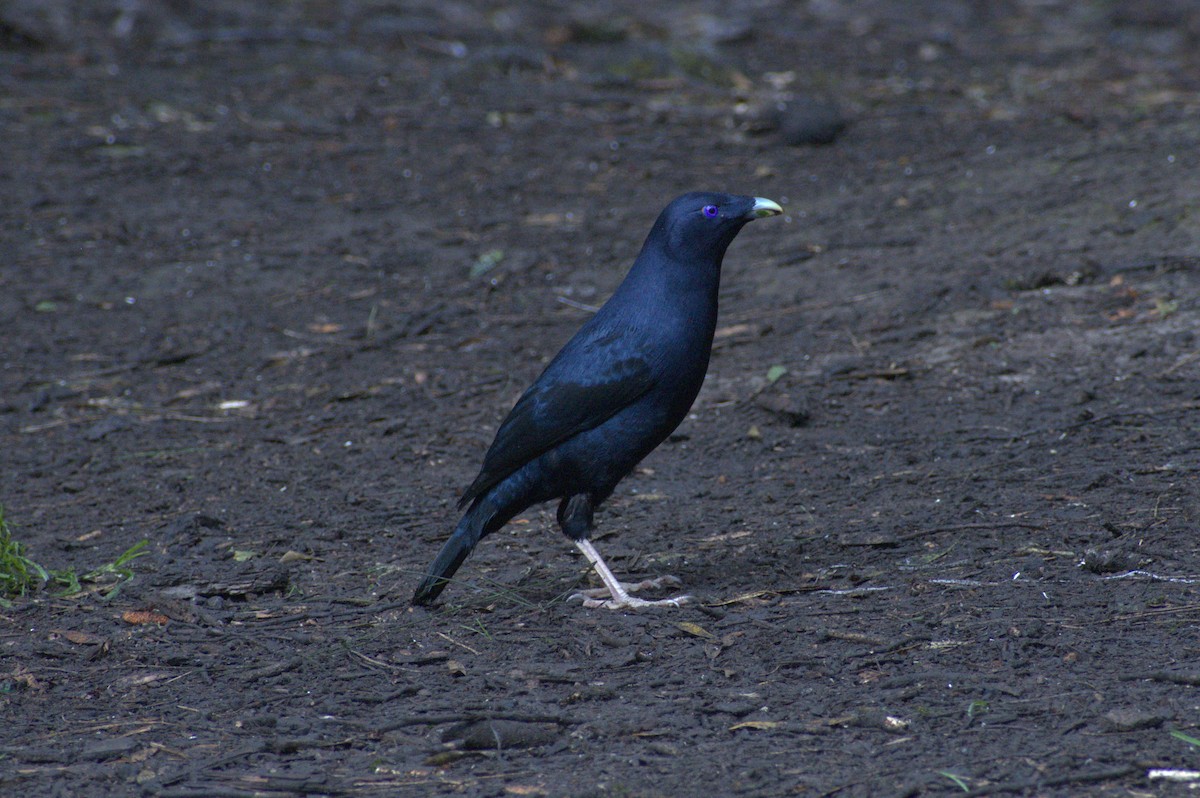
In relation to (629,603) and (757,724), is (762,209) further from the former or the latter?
(757,724)

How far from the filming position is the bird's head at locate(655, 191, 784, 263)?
15.6 ft

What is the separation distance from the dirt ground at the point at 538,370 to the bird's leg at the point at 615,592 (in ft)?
0.23

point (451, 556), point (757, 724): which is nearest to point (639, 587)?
point (451, 556)

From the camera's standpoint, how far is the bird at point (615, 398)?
4609 millimetres

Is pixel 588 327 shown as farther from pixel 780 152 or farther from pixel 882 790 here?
pixel 780 152

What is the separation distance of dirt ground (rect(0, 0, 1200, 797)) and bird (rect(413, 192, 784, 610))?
0.27 m

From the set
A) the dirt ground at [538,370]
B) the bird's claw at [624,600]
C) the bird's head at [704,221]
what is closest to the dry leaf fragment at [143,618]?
the dirt ground at [538,370]

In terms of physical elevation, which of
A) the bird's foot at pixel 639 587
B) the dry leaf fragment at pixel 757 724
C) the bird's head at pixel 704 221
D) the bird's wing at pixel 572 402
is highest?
the bird's head at pixel 704 221

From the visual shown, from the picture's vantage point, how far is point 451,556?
4.61 m

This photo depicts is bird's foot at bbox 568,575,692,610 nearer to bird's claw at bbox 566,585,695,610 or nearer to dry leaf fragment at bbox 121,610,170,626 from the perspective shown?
Result: bird's claw at bbox 566,585,695,610

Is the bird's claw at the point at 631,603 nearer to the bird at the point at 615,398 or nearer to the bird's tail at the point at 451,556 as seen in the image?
the bird at the point at 615,398

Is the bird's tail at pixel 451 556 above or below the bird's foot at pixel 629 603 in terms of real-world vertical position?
above

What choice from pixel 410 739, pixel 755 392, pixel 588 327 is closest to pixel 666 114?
pixel 755 392

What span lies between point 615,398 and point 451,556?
797 millimetres
